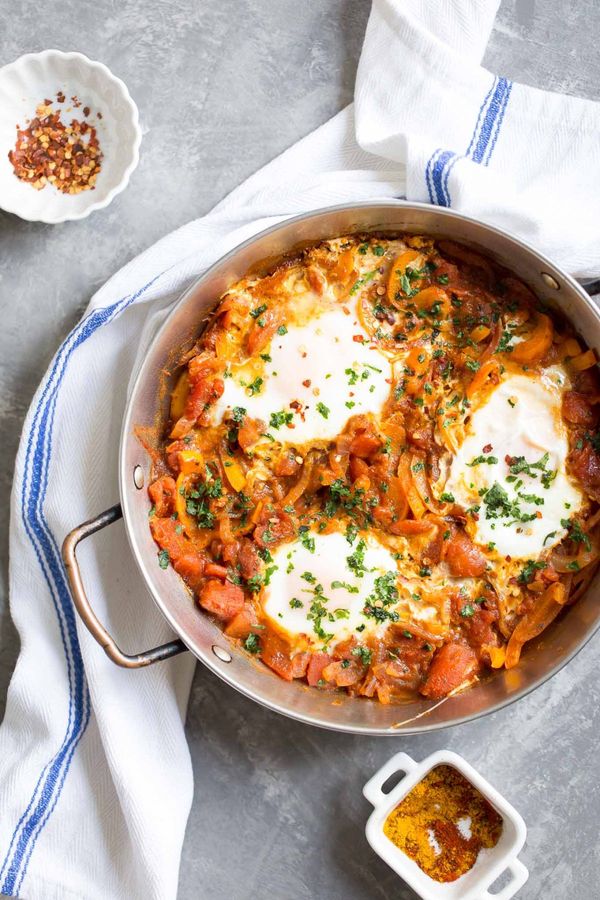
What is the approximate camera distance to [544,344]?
374 cm

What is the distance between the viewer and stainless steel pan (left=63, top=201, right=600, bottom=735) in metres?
3.50

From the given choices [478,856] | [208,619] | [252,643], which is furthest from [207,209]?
[478,856]

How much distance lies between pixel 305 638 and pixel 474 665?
30.9 inches

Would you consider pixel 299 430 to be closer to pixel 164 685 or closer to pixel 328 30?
pixel 164 685

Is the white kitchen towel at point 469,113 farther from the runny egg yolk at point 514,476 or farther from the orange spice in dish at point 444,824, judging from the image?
the orange spice in dish at point 444,824

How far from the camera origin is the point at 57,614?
4020mm

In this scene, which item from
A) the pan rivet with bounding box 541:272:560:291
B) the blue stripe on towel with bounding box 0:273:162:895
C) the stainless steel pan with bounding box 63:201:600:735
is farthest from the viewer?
the blue stripe on towel with bounding box 0:273:162:895

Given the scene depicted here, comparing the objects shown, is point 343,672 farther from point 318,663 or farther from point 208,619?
point 208,619

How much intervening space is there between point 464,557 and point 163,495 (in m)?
1.40

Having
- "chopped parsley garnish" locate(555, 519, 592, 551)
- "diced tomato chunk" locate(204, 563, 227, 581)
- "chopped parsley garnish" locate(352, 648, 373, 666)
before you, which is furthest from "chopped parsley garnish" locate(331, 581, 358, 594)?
"chopped parsley garnish" locate(555, 519, 592, 551)

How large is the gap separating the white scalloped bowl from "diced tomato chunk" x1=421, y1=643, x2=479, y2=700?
2.60m

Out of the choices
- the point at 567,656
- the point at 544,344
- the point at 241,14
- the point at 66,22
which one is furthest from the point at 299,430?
the point at 66,22

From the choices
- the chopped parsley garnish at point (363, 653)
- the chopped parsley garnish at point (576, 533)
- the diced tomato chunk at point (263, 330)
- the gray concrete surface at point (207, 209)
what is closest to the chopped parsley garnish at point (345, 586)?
the chopped parsley garnish at point (363, 653)

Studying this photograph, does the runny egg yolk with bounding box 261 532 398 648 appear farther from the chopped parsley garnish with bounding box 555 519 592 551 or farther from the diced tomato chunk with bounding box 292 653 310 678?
the chopped parsley garnish with bounding box 555 519 592 551
